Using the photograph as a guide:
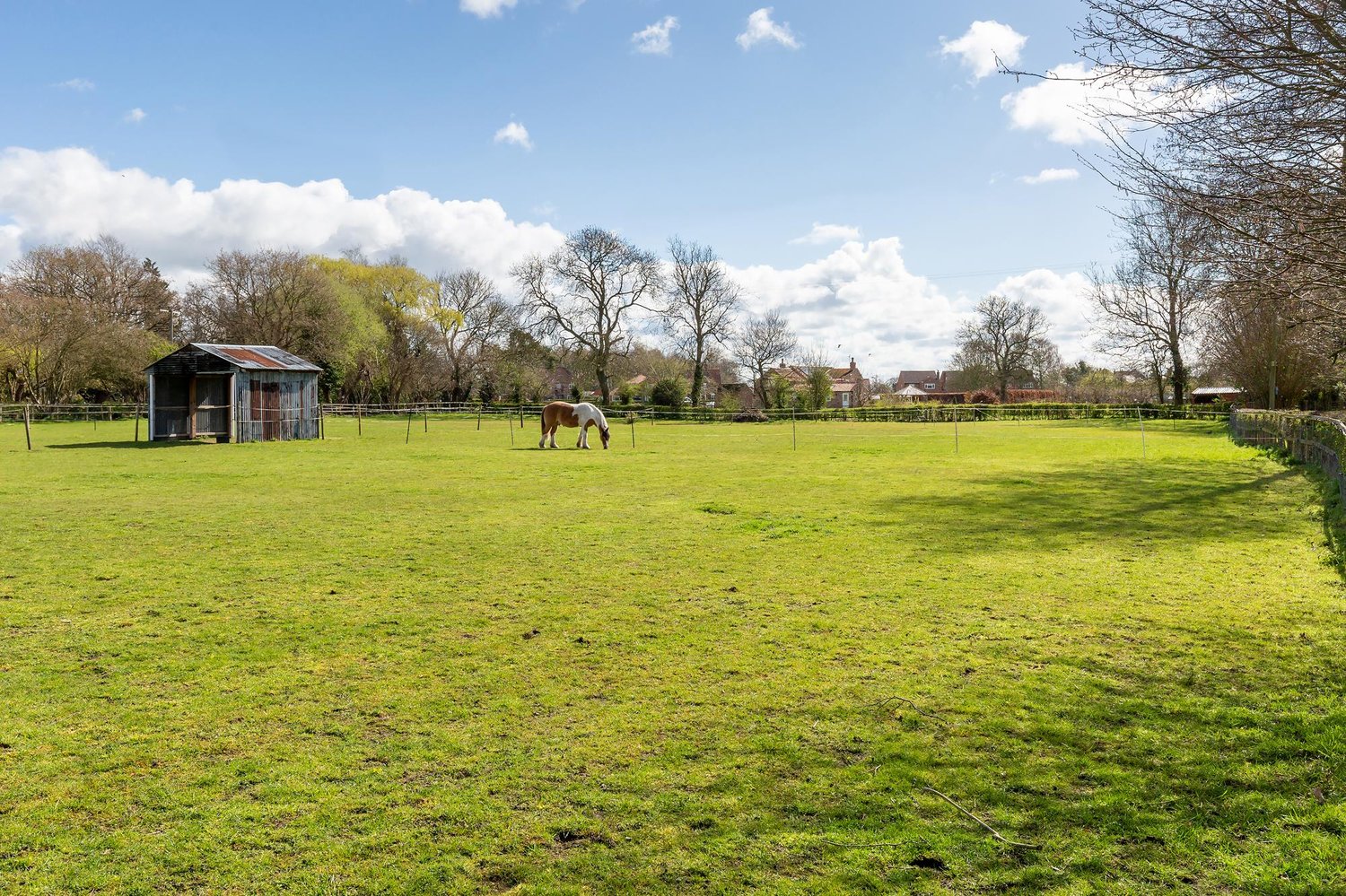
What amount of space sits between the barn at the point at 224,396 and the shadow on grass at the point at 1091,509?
24.4 meters

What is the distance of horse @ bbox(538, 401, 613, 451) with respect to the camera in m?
25.6

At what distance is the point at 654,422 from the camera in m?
51.0

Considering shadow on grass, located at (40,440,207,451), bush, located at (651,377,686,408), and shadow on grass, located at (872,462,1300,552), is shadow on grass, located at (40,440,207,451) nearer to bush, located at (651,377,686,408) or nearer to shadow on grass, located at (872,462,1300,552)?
shadow on grass, located at (872,462,1300,552)

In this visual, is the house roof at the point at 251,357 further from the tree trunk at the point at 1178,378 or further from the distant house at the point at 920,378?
the distant house at the point at 920,378

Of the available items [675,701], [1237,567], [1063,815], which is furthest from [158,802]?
[1237,567]

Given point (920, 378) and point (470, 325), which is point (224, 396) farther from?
point (920, 378)

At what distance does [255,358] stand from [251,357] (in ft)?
0.42

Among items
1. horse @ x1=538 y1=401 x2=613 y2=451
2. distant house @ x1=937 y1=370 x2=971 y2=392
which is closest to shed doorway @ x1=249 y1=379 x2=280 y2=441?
horse @ x1=538 y1=401 x2=613 y2=451

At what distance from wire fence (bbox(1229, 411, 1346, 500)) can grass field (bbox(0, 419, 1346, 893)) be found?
4.02 metres

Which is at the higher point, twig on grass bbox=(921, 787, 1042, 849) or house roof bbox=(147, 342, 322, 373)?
house roof bbox=(147, 342, 322, 373)

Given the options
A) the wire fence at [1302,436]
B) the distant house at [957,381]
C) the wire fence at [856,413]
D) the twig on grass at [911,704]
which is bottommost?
the twig on grass at [911,704]

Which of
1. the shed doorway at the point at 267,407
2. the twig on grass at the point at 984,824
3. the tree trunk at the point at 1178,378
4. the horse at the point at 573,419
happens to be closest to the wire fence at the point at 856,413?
the tree trunk at the point at 1178,378

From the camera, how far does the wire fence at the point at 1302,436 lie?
13770mm

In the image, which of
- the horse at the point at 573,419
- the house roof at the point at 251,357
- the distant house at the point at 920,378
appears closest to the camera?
the horse at the point at 573,419
